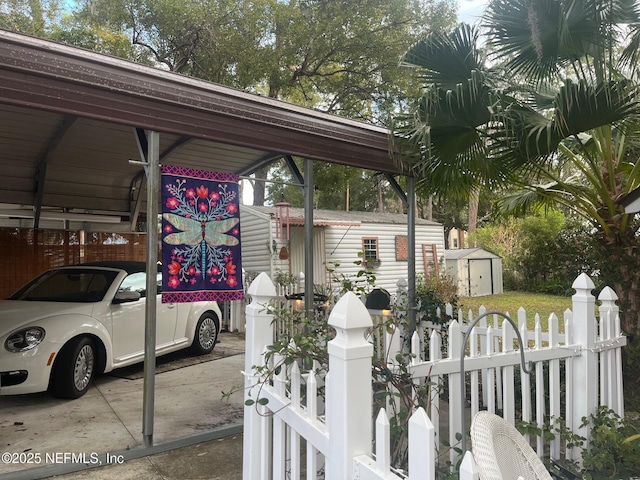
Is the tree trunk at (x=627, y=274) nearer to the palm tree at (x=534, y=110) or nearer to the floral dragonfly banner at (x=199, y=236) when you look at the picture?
the palm tree at (x=534, y=110)

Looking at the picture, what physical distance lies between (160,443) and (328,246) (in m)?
10.5

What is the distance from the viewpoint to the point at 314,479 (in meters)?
1.77

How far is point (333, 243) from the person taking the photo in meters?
13.7

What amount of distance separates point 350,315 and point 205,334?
5715 millimetres

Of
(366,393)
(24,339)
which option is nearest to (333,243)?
(24,339)

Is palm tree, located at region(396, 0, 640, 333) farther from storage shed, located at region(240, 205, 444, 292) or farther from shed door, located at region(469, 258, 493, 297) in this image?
shed door, located at region(469, 258, 493, 297)

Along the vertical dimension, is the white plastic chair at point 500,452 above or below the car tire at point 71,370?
above

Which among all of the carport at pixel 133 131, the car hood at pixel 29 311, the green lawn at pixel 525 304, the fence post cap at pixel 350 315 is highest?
the carport at pixel 133 131

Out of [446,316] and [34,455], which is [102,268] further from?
[446,316]

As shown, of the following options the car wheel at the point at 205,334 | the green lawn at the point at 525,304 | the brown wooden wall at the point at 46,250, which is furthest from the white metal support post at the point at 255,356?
the green lawn at the point at 525,304

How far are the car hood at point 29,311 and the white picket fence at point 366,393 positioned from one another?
296 centimetres

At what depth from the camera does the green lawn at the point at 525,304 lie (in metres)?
11.4

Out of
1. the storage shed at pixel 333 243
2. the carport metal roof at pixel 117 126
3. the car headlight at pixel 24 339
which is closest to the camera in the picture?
the carport metal roof at pixel 117 126

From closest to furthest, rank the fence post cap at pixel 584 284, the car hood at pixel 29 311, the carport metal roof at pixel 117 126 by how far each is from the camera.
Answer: the carport metal roof at pixel 117 126
the fence post cap at pixel 584 284
the car hood at pixel 29 311
